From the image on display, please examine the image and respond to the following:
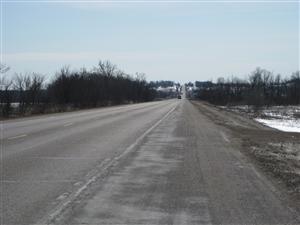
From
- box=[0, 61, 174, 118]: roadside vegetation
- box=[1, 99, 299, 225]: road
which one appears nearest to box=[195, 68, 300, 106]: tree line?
box=[0, 61, 174, 118]: roadside vegetation

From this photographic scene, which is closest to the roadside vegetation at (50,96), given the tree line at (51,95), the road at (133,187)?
the tree line at (51,95)

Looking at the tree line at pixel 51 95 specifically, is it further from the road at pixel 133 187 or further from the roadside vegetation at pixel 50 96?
the road at pixel 133 187

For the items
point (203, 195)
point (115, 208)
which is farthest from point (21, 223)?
point (203, 195)

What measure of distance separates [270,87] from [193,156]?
15496 centimetres

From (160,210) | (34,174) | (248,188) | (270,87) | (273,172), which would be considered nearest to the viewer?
(160,210)

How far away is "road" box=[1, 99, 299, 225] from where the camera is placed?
7.68m

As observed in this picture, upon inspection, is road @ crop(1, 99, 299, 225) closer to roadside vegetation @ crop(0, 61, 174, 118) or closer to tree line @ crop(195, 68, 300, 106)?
roadside vegetation @ crop(0, 61, 174, 118)

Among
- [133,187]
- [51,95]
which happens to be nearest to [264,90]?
[51,95]

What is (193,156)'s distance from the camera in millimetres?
15297

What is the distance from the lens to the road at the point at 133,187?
302 inches

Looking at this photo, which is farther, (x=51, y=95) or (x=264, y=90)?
(x=264, y=90)

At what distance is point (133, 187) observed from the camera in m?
10.1

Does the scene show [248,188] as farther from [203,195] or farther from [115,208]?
[115,208]

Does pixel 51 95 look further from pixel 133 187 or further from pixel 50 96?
pixel 133 187
